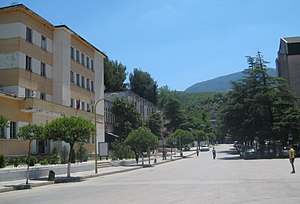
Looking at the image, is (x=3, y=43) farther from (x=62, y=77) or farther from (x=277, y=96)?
(x=277, y=96)

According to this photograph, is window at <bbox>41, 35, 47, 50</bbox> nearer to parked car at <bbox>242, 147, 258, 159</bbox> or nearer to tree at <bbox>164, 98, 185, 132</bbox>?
parked car at <bbox>242, 147, 258, 159</bbox>

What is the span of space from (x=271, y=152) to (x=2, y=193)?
150 feet

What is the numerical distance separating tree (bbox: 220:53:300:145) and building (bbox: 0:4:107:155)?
25.0 metres

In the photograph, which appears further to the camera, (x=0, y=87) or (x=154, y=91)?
(x=154, y=91)

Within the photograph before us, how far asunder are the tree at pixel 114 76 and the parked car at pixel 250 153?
35.2 m

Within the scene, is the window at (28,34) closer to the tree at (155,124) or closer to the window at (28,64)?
the window at (28,64)

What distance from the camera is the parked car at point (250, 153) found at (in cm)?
5772

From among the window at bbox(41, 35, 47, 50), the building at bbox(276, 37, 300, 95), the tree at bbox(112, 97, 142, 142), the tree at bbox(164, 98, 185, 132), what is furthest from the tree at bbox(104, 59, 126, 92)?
the window at bbox(41, 35, 47, 50)

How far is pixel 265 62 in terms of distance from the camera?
209 ft

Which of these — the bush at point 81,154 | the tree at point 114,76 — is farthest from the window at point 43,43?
the tree at point 114,76

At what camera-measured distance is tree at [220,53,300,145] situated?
57094 millimetres

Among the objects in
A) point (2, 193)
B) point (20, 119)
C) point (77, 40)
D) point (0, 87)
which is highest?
point (77, 40)

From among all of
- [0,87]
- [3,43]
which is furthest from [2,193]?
[3,43]

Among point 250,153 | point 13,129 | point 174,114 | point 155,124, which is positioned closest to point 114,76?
point 155,124
